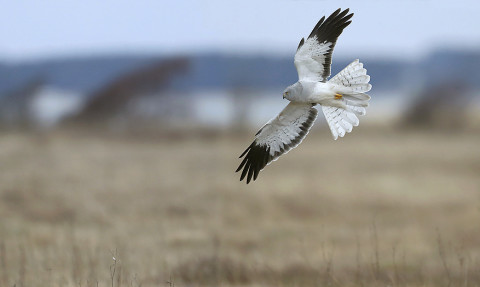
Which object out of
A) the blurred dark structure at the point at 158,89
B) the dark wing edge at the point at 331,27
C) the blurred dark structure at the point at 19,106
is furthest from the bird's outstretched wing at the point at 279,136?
the blurred dark structure at the point at 19,106

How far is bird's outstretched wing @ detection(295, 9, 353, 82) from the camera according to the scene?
24.1 feet

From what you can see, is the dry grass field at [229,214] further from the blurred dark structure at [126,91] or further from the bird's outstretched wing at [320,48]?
the blurred dark structure at [126,91]

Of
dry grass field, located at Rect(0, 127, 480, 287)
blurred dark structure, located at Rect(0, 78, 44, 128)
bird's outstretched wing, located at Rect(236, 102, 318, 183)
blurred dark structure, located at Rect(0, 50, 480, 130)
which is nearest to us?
bird's outstretched wing, located at Rect(236, 102, 318, 183)

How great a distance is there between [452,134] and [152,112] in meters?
13.3

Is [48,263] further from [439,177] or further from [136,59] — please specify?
[136,59]

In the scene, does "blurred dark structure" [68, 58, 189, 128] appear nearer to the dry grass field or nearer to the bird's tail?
the dry grass field

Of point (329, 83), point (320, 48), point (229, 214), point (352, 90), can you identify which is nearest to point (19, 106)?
point (229, 214)

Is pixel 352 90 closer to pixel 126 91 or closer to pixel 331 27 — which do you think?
pixel 331 27

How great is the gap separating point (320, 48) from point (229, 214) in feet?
28.4

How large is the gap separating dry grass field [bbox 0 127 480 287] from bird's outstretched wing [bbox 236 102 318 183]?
1343 mm

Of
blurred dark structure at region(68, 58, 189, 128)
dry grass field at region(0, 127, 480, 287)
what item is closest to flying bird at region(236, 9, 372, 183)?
dry grass field at region(0, 127, 480, 287)

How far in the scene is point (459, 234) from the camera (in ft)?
46.6

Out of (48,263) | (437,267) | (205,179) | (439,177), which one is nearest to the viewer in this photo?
(48,263)

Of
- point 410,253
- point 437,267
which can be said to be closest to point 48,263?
point 437,267
